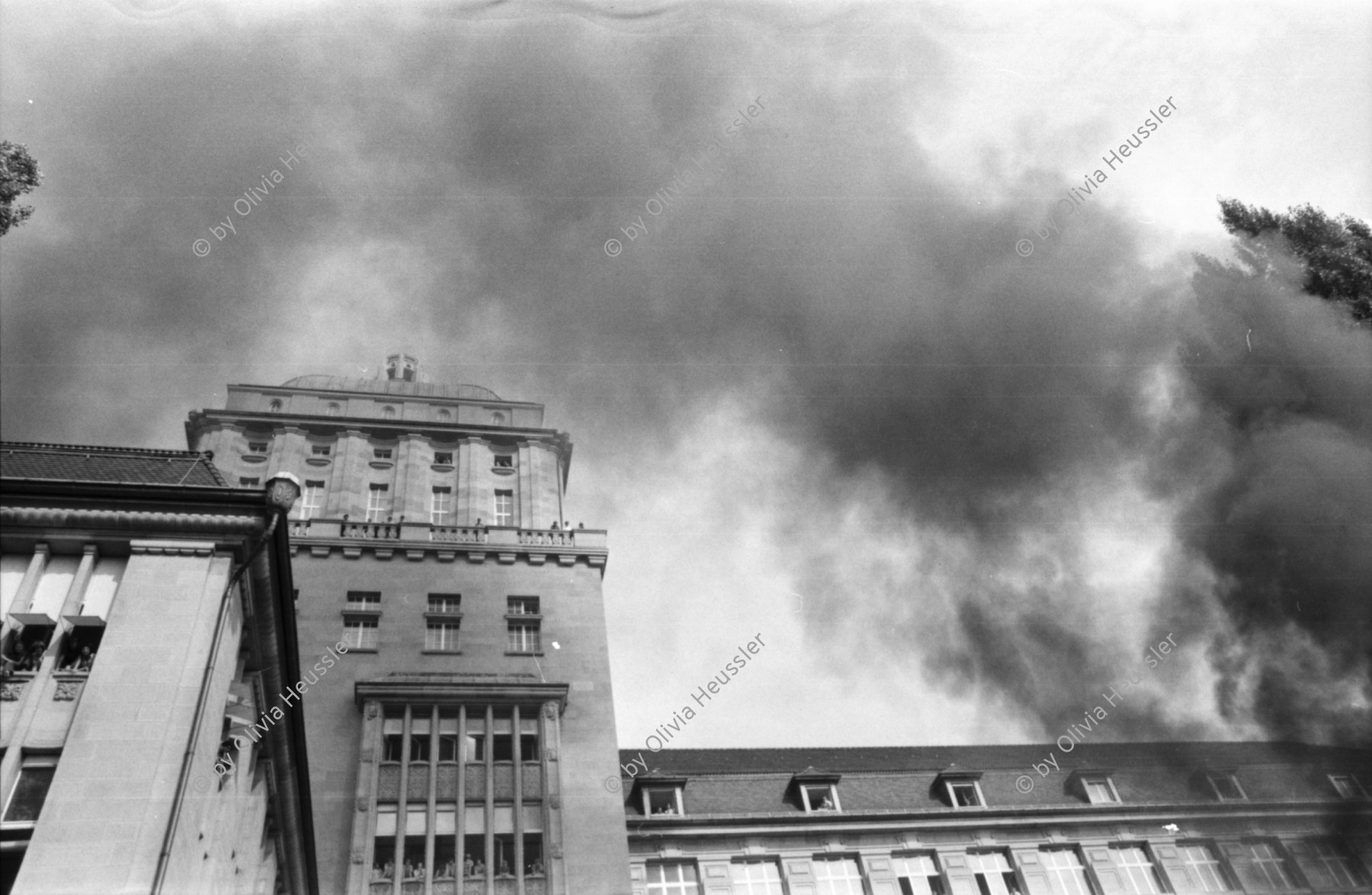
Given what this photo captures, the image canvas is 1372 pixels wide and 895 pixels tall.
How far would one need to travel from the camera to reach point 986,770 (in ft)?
116

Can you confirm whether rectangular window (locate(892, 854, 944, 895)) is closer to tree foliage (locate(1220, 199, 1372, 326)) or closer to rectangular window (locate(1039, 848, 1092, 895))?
rectangular window (locate(1039, 848, 1092, 895))

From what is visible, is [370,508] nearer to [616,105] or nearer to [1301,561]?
[616,105]

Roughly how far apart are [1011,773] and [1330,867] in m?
10.4

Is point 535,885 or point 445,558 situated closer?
point 535,885

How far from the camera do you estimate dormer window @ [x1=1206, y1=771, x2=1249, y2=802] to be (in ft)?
110

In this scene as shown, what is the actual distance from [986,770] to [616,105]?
92.2ft

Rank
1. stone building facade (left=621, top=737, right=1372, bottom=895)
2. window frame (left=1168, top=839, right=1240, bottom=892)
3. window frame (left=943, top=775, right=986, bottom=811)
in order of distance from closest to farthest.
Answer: stone building facade (left=621, top=737, right=1372, bottom=895) < window frame (left=1168, top=839, right=1240, bottom=892) < window frame (left=943, top=775, right=986, bottom=811)

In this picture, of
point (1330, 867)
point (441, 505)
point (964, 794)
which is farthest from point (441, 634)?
point (1330, 867)

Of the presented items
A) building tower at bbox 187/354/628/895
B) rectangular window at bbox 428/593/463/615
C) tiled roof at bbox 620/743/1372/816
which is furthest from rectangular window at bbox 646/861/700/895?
rectangular window at bbox 428/593/463/615

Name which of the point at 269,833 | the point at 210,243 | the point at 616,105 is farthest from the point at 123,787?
the point at 616,105

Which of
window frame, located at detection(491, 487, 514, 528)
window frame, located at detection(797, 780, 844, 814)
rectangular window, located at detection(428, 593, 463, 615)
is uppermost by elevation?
window frame, located at detection(491, 487, 514, 528)

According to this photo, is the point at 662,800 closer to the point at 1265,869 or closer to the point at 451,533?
the point at 451,533

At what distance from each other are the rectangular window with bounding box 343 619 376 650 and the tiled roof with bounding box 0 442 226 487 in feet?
45.8

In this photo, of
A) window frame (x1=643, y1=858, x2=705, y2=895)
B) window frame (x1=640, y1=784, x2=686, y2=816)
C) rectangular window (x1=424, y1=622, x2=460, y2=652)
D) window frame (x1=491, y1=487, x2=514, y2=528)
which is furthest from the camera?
window frame (x1=491, y1=487, x2=514, y2=528)
